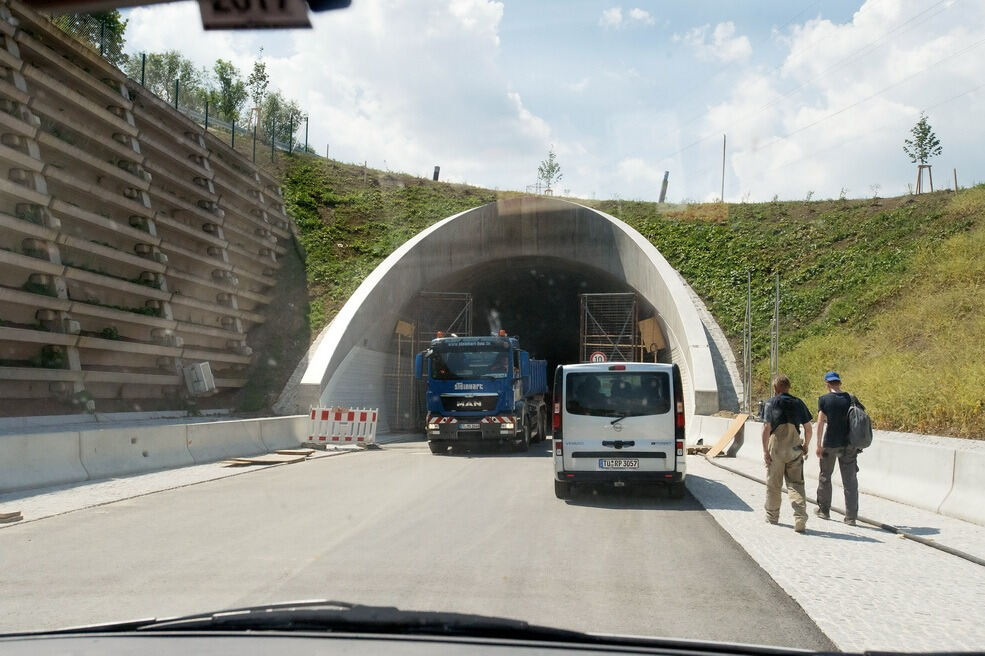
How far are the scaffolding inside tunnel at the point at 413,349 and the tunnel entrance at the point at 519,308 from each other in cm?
4

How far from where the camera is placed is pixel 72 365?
763 inches

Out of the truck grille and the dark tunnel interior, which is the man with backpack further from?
the dark tunnel interior

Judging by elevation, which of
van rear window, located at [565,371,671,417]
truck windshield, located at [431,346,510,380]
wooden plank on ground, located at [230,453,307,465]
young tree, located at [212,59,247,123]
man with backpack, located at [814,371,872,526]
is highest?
young tree, located at [212,59,247,123]

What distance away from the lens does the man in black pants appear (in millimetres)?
10203

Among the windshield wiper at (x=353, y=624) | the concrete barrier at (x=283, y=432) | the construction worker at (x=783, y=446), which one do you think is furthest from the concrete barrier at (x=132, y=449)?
the windshield wiper at (x=353, y=624)

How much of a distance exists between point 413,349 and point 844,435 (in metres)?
25.5

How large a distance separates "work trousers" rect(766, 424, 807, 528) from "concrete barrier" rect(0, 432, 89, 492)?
391 inches

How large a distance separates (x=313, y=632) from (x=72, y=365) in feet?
60.3

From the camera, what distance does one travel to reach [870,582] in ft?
22.6

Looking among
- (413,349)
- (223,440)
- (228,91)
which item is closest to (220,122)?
(228,91)

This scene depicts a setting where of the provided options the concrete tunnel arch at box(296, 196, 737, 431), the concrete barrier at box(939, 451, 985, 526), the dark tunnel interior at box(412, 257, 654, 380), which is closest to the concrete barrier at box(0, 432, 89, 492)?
the concrete barrier at box(939, 451, 985, 526)

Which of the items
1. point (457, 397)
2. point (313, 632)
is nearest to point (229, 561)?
point (313, 632)

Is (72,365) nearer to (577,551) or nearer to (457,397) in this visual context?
(457,397)

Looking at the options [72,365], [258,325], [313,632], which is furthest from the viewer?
[258,325]
